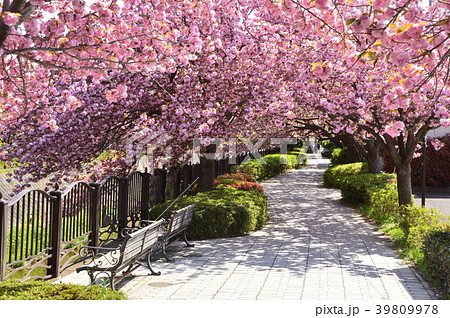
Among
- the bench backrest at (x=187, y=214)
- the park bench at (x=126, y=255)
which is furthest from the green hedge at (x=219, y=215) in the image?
the park bench at (x=126, y=255)

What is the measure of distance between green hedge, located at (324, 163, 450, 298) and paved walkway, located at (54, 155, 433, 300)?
0.31 m

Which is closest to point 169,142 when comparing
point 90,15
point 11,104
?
point 11,104

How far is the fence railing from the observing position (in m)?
5.79

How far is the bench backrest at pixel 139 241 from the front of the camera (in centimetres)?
573

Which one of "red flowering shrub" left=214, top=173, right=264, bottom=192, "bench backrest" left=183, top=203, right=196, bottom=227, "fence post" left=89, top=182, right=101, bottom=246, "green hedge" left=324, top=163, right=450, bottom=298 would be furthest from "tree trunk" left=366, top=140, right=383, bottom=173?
"fence post" left=89, top=182, right=101, bottom=246

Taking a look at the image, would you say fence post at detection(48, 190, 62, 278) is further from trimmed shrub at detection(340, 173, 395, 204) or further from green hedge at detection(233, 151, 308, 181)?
green hedge at detection(233, 151, 308, 181)

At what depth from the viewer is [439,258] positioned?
20.7ft

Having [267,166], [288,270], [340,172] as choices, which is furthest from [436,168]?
[288,270]

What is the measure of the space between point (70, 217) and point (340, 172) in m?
18.2

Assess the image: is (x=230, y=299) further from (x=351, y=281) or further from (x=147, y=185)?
(x=147, y=185)

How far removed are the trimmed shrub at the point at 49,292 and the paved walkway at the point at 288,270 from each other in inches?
65.7

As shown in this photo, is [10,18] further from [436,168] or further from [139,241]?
[436,168]

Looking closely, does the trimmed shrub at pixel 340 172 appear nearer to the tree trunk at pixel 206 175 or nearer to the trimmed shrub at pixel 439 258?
the tree trunk at pixel 206 175

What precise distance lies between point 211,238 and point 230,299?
4488 millimetres
